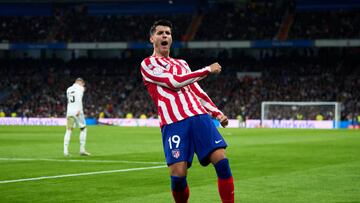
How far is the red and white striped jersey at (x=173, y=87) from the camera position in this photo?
27.8ft

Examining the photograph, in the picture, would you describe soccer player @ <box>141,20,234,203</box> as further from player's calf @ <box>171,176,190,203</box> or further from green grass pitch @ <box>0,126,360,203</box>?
green grass pitch @ <box>0,126,360,203</box>

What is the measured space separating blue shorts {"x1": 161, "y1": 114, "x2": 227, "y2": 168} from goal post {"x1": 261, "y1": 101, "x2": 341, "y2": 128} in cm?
4617

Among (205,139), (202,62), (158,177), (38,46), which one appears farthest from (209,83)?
(205,139)

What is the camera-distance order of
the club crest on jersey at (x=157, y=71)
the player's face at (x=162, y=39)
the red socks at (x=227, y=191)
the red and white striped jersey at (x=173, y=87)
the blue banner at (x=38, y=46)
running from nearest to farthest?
the red socks at (x=227, y=191), the red and white striped jersey at (x=173, y=87), the club crest on jersey at (x=157, y=71), the player's face at (x=162, y=39), the blue banner at (x=38, y=46)

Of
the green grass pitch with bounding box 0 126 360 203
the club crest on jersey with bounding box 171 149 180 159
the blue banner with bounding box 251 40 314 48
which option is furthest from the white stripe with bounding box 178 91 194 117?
the blue banner with bounding box 251 40 314 48

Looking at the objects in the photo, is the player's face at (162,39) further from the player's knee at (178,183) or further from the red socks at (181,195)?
the red socks at (181,195)

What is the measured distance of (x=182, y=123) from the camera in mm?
8492

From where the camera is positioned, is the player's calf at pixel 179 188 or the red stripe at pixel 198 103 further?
the red stripe at pixel 198 103

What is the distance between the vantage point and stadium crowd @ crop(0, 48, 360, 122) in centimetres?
6109

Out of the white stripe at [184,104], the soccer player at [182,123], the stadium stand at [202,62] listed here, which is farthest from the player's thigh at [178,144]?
the stadium stand at [202,62]

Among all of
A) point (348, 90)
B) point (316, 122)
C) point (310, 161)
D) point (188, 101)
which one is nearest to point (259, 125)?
point (316, 122)

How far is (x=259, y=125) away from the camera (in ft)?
184

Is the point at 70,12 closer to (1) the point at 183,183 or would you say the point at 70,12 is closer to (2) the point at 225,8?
(2) the point at 225,8

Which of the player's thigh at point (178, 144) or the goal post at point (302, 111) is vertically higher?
the player's thigh at point (178, 144)
